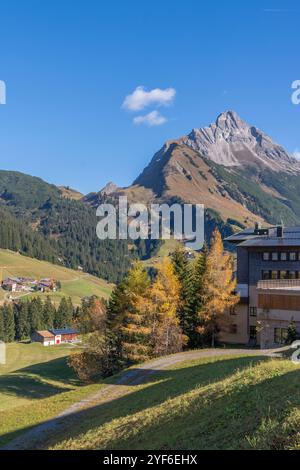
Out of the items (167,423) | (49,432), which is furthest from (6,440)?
(167,423)

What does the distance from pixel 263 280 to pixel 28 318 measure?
145993 millimetres

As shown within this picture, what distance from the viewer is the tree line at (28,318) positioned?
566ft

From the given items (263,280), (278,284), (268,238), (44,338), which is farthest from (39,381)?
(44,338)

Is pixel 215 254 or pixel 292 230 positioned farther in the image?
pixel 292 230

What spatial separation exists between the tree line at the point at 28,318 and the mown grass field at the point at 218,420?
151m

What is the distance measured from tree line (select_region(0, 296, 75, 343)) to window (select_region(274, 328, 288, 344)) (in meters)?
130

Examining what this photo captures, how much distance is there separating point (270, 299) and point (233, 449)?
115 feet

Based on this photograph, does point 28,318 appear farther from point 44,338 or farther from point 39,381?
point 39,381

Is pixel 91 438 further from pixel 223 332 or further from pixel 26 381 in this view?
pixel 26 381

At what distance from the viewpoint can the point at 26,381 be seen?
6334cm

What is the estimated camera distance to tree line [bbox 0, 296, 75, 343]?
173m

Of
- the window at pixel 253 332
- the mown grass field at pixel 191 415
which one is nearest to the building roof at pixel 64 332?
the window at pixel 253 332

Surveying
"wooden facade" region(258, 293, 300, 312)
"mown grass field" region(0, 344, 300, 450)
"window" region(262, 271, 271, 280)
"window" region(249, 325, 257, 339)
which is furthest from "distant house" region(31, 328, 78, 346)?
"mown grass field" region(0, 344, 300, 450)

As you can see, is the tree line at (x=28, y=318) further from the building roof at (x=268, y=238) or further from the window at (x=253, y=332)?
the window at (x=253, y=332)
